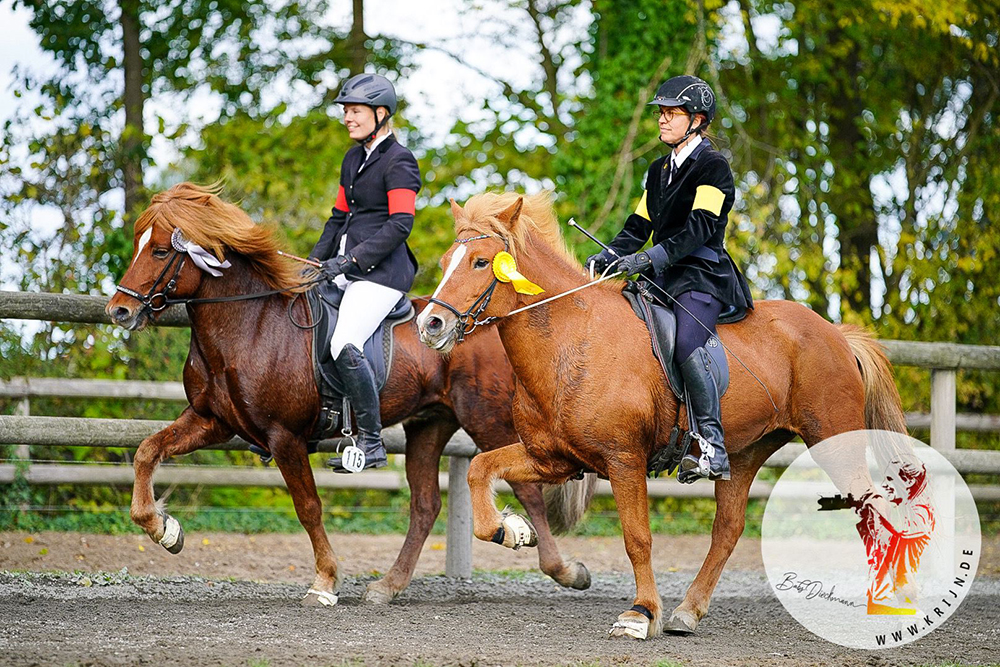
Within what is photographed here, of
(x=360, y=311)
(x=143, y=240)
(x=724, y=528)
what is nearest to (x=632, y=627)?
(x=724, y=528)

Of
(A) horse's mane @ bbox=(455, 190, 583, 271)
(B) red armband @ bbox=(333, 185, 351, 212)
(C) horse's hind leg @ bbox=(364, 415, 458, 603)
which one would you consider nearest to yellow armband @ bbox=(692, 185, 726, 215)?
(A) horse's mane @ bbox=(455, 190, 583, 271)

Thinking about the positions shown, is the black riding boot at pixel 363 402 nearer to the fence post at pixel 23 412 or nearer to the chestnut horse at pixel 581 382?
the chestnut horse at pixel 581 382

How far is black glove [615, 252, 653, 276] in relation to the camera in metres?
5.50

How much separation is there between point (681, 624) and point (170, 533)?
2.80 m

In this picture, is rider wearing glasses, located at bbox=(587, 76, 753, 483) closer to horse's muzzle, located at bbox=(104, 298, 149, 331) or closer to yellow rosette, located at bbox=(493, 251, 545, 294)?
yellow rosette, located at bbox=(493, 251, 545, 294)

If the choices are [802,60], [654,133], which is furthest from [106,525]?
[802,60]

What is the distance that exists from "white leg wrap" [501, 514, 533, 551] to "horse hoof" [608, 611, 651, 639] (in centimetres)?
62

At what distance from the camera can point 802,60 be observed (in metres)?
14.5

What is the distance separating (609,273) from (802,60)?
1001 cm

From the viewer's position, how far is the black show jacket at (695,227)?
18.4 feet

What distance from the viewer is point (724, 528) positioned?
6031 mm

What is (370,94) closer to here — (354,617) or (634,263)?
(634,263)

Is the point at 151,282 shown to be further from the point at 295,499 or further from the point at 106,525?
the point at 106,525

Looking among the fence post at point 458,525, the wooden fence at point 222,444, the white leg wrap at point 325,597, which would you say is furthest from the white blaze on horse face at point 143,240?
the fence post at point 458,525
